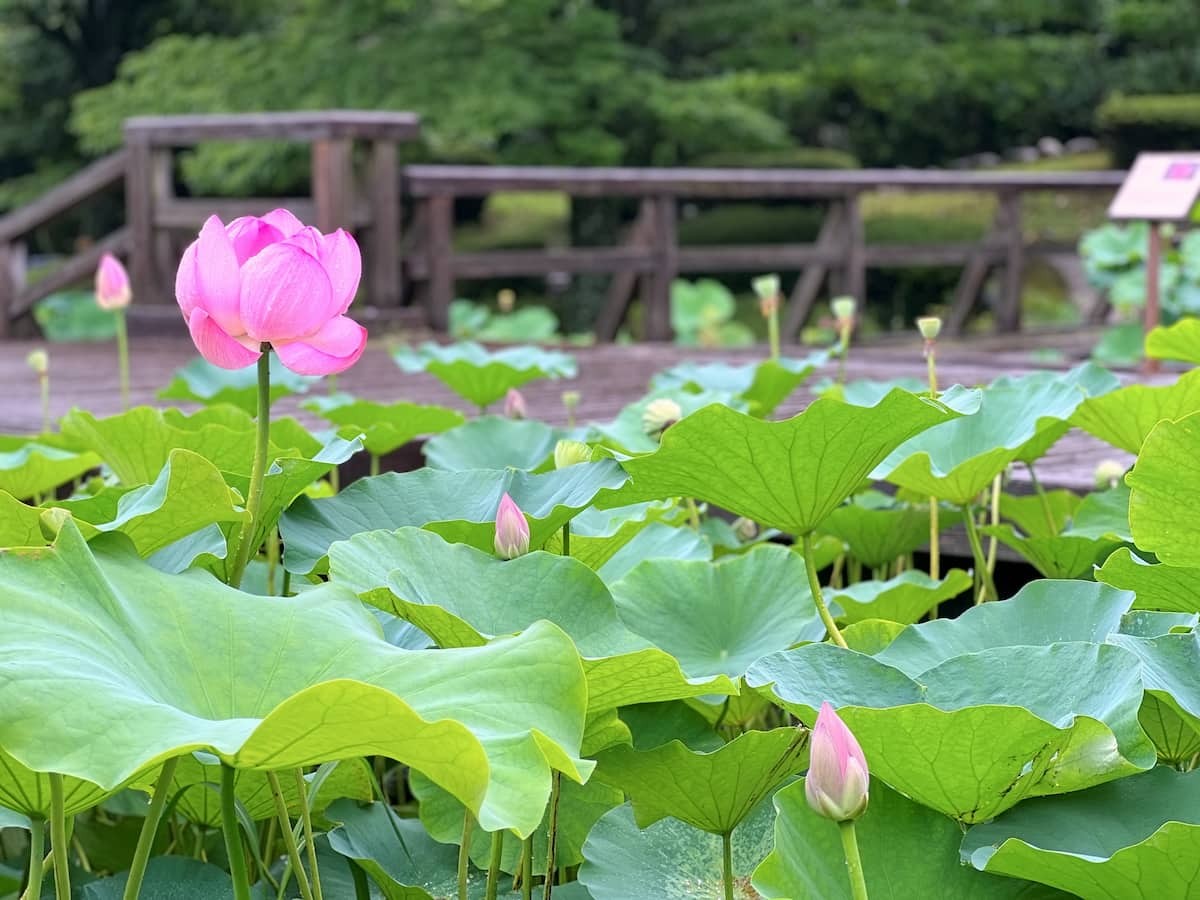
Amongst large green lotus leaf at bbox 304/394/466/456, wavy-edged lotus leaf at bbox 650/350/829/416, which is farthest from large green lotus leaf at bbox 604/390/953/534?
wavy-edged lotus leaf at bbox 650/350/829/416

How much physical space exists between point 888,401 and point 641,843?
0.27 metres

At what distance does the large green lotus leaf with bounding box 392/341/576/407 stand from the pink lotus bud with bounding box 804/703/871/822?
1.35m

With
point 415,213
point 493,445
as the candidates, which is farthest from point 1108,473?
point 415,213

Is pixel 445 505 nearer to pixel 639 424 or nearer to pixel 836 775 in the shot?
pixel 836 775

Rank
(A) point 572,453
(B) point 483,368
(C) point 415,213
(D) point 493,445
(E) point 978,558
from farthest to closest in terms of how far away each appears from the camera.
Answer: (C) point 415,213, (B) point 483,368, (D) point 493,445, (E) point 978,558, (A) point 572,453

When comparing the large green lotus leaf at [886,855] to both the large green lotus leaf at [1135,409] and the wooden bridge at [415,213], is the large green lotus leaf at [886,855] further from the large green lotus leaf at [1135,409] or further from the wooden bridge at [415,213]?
the wooden bridge at [415,213]

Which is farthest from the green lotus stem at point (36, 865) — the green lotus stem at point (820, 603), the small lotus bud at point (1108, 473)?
the small lotus bud at point (1108, 473)

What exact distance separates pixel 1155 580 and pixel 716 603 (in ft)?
0.92

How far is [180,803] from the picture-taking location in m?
0.98

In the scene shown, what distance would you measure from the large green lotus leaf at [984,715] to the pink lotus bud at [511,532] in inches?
6.6

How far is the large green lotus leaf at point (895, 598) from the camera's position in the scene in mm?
1152

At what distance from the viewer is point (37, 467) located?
1.34m

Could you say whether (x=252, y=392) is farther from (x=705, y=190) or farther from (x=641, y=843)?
(x=705, y=190)

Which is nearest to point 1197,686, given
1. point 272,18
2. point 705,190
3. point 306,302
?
point 306,302
